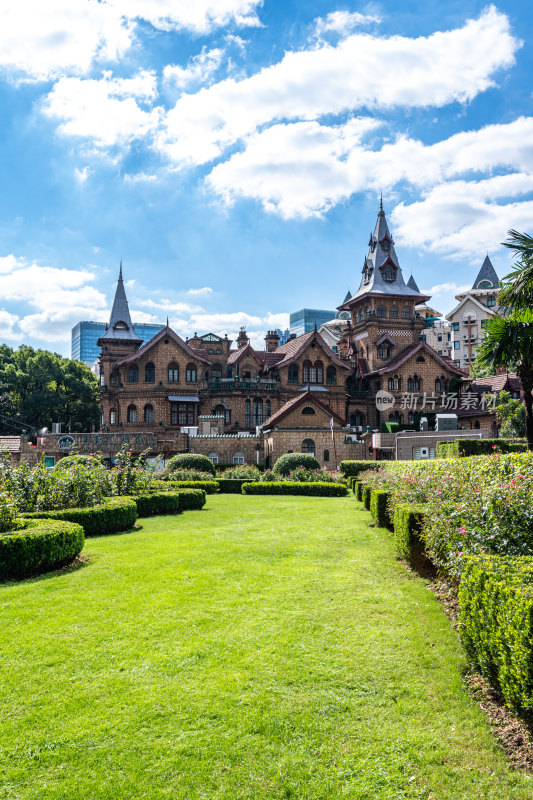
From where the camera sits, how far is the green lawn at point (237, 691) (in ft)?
14.8

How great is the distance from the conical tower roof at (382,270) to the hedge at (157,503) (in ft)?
136

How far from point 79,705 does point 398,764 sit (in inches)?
124

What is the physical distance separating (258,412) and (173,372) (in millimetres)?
8406

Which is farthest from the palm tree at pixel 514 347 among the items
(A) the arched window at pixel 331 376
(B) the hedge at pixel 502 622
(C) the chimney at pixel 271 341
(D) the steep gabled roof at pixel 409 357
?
(C) the chimney at pixel 271 341

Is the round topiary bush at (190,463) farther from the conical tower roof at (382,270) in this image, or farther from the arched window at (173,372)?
the conical tower roof at (382,270)

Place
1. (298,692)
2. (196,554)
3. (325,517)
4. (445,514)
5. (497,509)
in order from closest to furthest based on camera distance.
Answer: (298,692) < (497,509) < (445,514) < (196,554) < (325,517)

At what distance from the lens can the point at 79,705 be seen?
18.1 feet

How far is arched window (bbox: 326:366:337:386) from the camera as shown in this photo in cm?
5159

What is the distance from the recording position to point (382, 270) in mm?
57750

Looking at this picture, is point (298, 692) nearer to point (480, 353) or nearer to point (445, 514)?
point (445, 514)

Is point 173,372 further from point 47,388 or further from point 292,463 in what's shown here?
point 292,463

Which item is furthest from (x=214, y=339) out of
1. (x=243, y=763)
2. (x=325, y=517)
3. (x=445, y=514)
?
(x=243, y=763)

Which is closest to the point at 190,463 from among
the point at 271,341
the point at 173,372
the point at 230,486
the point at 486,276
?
the point at 230,486

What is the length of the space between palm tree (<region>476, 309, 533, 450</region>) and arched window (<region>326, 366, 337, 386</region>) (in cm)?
3905
